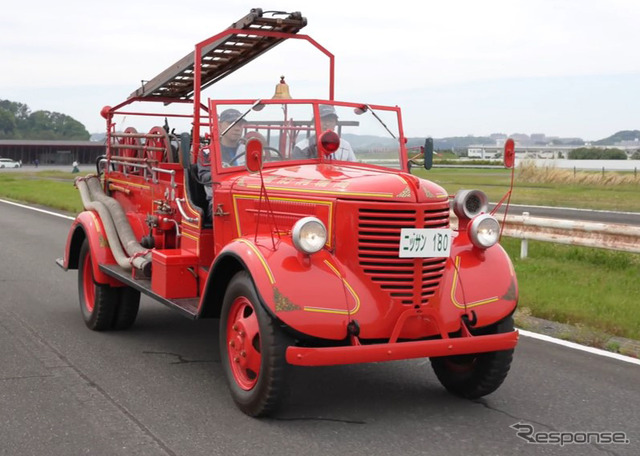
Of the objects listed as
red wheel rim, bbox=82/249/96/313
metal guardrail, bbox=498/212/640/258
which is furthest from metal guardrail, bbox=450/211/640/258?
red wheel rim, bbox=82/249/96/313

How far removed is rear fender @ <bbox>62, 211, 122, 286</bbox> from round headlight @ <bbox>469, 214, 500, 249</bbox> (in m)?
3.63

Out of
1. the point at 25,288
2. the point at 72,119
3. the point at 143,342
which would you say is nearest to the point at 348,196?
the point at 143,342

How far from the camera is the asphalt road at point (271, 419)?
4.96m

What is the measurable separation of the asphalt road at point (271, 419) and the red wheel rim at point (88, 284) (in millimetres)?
400

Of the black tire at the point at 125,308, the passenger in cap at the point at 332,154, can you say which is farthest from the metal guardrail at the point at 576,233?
the black tire at the point at 125,308

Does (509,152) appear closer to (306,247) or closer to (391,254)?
(391,254)

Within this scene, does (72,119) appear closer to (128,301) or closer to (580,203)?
(580,203)

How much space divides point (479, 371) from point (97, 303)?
152 inches

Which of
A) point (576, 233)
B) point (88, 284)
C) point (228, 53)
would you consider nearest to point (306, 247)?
point (228, 53)

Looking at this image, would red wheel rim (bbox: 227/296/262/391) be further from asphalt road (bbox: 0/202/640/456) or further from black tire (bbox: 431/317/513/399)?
black tire (bbox: 431/317/513/399)

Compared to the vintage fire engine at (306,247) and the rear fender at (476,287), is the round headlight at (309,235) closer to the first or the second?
the vintage fire engine at (306,247)

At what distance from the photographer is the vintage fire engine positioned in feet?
17.3

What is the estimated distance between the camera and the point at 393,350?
512cm

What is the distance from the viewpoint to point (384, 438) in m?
5.07
